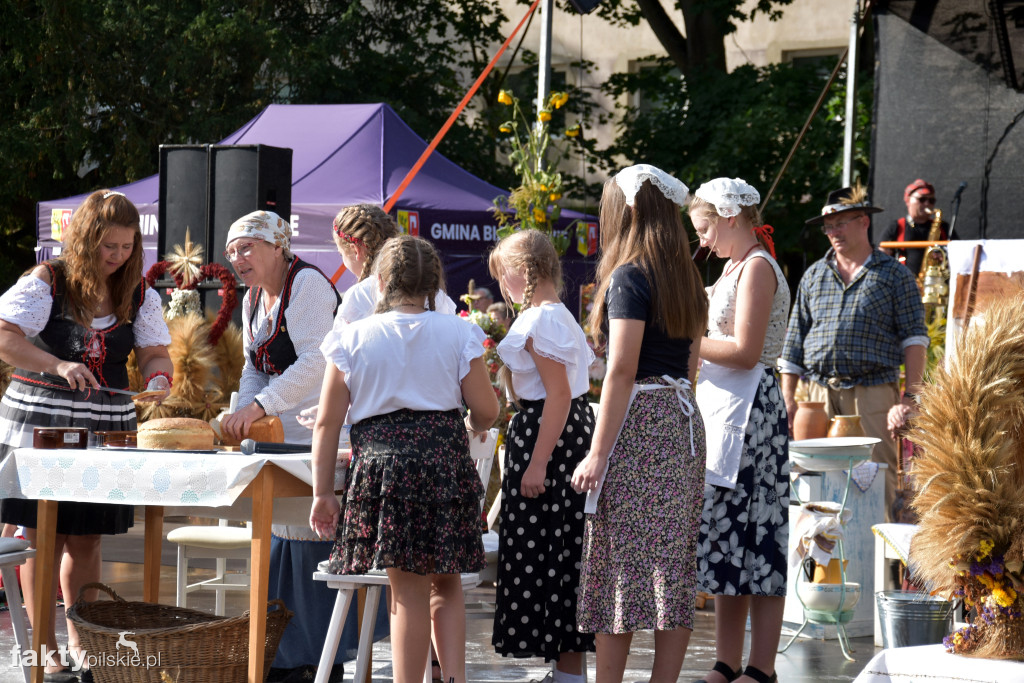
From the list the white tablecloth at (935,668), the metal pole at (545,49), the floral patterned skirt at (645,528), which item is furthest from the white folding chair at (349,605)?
the metal pole at (545,49)

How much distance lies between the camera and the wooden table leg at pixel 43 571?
379 cm

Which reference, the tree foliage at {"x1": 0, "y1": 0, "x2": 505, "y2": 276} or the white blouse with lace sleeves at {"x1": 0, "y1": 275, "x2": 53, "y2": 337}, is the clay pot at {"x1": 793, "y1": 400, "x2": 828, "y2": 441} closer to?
the white blouse with lace sleeves at {"x1": 0, "y1": 275, "x2": 53, "y2": 337}

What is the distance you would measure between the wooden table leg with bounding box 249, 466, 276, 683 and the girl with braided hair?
0.54 feet

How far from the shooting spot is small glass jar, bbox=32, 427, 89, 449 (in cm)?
371

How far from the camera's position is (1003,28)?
881 cm

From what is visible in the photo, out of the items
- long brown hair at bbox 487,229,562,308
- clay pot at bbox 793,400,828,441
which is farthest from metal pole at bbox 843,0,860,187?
long brown hair at bbox 487,229,562,308

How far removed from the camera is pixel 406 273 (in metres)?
3.43

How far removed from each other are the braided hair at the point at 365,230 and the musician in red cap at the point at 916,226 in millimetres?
4904

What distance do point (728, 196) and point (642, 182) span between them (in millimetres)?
457

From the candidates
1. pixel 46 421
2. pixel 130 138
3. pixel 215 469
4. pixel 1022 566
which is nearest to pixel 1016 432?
pixel 1022 566

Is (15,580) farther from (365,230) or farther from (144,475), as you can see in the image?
(365,230)

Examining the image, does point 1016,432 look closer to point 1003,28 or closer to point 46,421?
point 46,421

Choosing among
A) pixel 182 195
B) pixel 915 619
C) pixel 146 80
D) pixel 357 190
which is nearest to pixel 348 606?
pixel 915 619

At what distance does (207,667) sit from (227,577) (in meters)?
1.73
